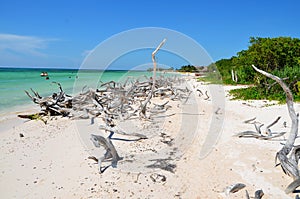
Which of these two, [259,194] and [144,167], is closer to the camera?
[259,194]

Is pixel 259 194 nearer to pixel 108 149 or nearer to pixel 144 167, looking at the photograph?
pixel 144 167

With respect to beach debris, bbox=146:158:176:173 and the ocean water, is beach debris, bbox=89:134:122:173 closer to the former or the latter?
beach debris, bbox=146:158:176:173

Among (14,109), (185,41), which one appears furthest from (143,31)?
(14,109)

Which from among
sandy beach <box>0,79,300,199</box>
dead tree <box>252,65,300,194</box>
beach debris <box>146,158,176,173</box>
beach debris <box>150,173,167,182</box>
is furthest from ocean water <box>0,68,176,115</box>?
dead tree <box>252,65,300,194</box>

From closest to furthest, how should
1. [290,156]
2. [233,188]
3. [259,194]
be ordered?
1. [259,194]
2. [233,188]
3. [290,156]

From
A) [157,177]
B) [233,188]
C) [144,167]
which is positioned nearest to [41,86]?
[144,167]

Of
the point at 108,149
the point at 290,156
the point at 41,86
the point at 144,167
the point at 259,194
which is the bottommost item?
the point at 41,86

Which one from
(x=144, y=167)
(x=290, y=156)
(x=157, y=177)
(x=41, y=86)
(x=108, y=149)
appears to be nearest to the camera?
(x=157, y=177)

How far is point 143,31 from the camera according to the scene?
6.48m

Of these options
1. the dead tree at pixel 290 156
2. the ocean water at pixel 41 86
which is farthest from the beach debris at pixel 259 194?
the ocean water at pixel 41 86

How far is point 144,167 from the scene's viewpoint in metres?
4.51

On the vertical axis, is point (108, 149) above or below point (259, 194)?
above

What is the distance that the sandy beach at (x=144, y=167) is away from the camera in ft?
12.2

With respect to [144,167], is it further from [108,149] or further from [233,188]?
[233,188]
